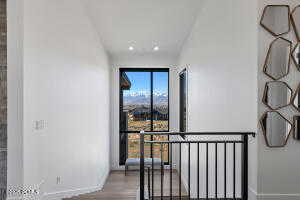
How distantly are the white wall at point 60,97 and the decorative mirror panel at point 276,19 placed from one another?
2353 millimetres

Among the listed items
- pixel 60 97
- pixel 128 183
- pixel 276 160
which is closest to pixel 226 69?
pixel 276 160

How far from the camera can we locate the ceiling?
3910 mm

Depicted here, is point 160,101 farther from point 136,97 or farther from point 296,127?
point 296,127

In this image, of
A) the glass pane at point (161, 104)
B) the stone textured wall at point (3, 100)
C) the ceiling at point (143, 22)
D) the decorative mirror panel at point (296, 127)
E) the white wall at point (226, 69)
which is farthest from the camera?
the glass pane at point (161, 104)

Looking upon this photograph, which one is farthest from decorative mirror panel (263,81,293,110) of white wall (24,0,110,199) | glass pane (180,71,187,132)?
glass pane (180,71,187,132)

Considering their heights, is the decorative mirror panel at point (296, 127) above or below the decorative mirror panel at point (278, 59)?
below

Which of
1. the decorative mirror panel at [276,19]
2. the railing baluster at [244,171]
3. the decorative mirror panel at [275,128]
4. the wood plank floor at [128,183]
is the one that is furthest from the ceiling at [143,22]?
the wood plank floor at [128,183]

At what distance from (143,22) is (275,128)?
3.28 metres

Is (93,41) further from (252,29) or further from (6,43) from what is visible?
(252,29)

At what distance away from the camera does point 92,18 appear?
14.6 feet

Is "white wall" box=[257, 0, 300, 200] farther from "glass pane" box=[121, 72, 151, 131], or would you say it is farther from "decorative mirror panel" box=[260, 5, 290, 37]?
"glass pane" box=[121, 72, 151, 131]

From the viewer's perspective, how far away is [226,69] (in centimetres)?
291

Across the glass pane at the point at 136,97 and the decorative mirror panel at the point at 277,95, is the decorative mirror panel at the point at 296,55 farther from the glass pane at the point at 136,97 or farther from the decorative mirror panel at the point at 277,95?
the glass pane at the point at 136,97

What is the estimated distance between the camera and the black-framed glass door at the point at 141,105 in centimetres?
712
